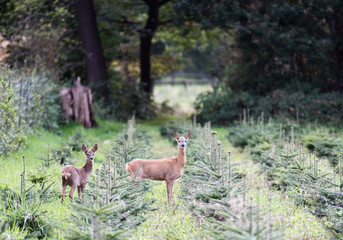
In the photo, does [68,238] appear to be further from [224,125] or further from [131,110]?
[131,110]

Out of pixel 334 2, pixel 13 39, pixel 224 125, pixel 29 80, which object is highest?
pixel 334 2

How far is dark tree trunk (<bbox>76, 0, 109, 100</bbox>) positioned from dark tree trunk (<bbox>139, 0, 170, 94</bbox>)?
9.89ft

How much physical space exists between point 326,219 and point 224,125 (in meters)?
13.2

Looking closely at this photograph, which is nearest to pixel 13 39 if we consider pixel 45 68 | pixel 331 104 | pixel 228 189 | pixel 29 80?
pixel 45 68

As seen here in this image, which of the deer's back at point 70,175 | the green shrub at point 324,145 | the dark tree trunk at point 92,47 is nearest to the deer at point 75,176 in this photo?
the deer's back at point 70,175

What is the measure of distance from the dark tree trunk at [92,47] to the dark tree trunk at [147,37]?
3.01 meters

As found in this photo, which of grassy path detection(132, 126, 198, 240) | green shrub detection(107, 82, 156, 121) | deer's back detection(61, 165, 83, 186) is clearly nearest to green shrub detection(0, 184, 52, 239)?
deer's back detection(61, 165, 83, 186)

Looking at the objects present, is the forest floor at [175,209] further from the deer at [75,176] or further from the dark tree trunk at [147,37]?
the dark tree trunk at [147,37]

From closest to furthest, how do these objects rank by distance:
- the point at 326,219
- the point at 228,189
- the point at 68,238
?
the point at 68,238 → the point at 228,189 → the point at 326,219

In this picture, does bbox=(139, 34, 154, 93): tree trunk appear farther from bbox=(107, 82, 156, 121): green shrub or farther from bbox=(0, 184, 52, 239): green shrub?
bbox=(0, 184, 52, 239): green shrub

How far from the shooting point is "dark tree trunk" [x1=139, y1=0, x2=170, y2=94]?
23578 mm

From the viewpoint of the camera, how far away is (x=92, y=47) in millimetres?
20688

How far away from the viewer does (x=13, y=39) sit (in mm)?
18938

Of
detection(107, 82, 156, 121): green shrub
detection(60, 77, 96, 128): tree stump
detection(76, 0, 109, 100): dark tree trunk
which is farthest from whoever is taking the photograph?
detection(107, 82, 156, 121): green shrub
